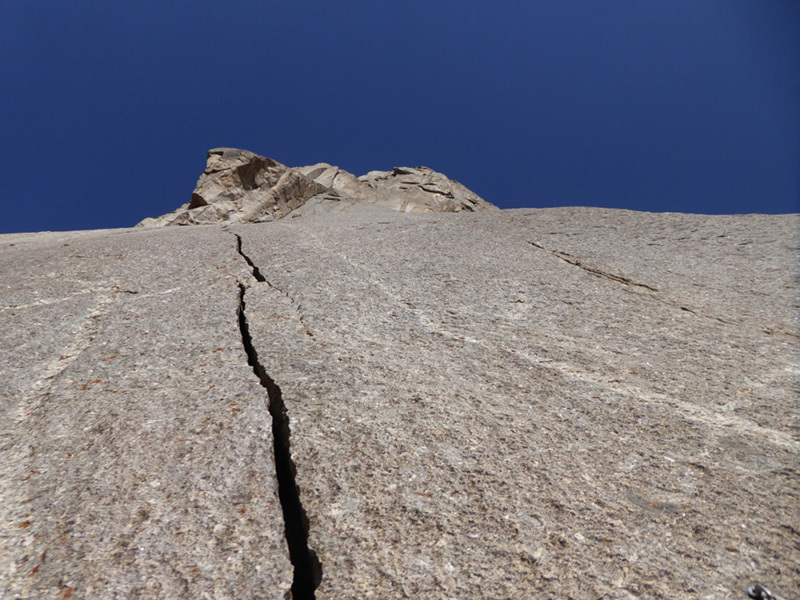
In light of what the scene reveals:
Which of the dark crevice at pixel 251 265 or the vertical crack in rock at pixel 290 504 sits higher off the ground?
the dark crevice at pixel 251 265

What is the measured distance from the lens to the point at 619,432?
2.58 m

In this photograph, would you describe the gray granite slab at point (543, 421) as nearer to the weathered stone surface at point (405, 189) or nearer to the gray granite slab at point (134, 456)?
the gray granite slab at point (134, 456)

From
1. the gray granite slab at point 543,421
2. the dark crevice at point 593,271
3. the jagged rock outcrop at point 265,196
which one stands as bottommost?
the gray granite slab at point 543,421

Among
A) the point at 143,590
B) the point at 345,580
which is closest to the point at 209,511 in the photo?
the point at 143,590

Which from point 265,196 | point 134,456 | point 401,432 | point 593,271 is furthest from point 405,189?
point 134,456

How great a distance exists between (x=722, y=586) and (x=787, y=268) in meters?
4.83

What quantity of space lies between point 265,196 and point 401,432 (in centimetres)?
2362

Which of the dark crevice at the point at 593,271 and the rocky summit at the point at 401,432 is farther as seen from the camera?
the dark crevice at the point at 593,271

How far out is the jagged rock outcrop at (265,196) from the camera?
23516mm

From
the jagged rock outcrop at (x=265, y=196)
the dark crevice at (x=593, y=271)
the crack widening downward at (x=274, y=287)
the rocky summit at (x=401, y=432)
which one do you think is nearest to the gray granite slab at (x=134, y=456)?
the rocky summit at (x=401, y=432)

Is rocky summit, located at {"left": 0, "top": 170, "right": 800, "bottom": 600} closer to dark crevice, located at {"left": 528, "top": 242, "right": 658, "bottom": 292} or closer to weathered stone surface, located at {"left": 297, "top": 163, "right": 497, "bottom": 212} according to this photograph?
dark crevice, located at {"left": 528, "top": 242, "right": 658, "bottom": 292}

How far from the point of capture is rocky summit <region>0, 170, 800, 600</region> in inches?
70.2

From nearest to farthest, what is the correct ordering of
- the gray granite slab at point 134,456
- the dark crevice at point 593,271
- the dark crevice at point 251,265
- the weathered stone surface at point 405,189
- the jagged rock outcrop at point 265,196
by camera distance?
1. the gray granite slab at point 134,456
2. the dark crevice at point 593,271
3. the dark crevice at point 251,265
4. the jagged rock outcrop at point 265,196
5. the weathered stone surface at point 405,189

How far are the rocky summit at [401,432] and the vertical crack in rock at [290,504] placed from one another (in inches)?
0.4
